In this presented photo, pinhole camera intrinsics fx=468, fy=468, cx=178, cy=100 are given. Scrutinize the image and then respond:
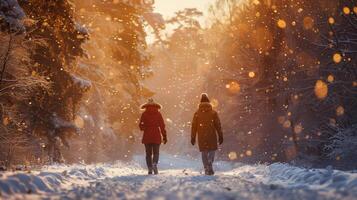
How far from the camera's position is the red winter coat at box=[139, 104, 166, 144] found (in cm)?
1338

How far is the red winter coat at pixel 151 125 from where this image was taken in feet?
43.9

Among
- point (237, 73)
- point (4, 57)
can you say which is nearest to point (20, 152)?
point (4, 57)

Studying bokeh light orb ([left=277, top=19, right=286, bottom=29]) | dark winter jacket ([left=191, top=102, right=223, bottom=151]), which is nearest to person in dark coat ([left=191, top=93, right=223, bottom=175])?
dark winter jacket ([left=191, top=102, right=223, bottom=151])

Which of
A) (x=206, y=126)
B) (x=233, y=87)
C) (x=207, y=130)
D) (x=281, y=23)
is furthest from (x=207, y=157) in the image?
(x=233, y=87)

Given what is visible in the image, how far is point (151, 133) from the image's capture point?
529 inches

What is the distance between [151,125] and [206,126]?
160 cm

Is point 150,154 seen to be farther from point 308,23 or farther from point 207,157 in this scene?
point 308,23

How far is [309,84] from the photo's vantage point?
2144 cm

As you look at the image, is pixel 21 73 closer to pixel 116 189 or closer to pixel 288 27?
pixel 116 189

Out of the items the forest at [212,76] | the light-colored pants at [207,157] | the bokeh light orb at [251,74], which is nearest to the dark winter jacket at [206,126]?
the light-colored pants at [207,157]

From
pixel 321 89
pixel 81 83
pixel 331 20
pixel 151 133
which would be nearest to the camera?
pixel 151 133

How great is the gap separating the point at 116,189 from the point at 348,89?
13.2 metres

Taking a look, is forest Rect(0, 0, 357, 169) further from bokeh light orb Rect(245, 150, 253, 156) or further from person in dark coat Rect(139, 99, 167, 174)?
person in dark coat Rect(139, 99, 167, 174)

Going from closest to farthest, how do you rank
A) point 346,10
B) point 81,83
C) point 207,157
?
point 207,157
point 81,83
point 346,10
